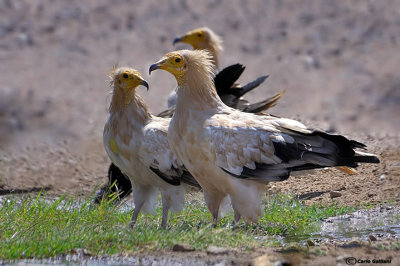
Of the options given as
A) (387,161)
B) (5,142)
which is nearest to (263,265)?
(387,161)

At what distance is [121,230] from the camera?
6113mm

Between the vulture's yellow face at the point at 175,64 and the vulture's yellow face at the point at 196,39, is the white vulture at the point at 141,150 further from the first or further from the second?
the vulture's yellow face at the point at 196,39

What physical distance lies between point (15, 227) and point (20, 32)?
13.4m

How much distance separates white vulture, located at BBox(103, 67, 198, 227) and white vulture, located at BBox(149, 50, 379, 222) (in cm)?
65

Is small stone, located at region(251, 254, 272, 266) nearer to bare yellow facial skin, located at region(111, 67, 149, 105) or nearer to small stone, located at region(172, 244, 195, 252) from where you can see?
small stone, located at region(172, 244, 195, 252)

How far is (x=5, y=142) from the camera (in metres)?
14.0

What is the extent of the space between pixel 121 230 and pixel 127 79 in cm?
225

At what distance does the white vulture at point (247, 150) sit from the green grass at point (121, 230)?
389 millimetres

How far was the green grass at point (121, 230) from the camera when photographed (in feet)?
19.0

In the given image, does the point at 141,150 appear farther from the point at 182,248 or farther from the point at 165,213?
the point at 182,248

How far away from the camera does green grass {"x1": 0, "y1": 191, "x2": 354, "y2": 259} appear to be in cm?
579

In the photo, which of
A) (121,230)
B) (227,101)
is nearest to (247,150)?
(121,230)

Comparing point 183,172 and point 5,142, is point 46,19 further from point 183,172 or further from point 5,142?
point 183,172

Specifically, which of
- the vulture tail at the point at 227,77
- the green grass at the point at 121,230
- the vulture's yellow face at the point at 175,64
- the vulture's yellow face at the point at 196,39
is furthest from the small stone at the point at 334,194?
the vulture's yellow face at the point at 196,39
